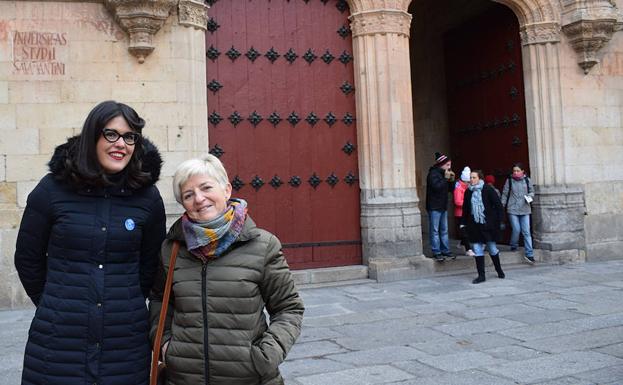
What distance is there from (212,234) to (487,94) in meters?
9.42

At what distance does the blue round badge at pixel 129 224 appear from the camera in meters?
2.10

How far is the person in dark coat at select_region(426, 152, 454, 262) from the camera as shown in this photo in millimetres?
8375

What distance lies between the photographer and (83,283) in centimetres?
202

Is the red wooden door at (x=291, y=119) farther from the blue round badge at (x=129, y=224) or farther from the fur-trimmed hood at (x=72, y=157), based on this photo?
the blue round badge at (x=129, y=224)

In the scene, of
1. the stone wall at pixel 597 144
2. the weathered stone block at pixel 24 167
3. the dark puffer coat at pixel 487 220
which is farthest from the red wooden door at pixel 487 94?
the weathered stone block at pixel 24 167

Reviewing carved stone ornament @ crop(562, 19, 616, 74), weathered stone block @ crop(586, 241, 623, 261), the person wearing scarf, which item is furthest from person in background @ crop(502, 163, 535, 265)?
the person wearing scarf

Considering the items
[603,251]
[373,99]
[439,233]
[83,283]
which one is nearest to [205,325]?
[83,283]

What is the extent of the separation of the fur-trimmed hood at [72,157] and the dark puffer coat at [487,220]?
19.6 feet

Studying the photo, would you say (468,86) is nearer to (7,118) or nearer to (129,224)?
(7,118)

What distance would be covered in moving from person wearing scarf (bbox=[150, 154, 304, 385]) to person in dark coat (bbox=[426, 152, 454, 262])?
6.51 meters

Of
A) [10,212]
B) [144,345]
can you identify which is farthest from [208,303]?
[10,212]

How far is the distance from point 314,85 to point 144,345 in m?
6.59

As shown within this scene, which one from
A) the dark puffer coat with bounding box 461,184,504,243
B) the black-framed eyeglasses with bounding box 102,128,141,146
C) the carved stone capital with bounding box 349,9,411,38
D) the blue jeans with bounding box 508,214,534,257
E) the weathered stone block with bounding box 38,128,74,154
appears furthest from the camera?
the blue jeans with bounding box 508,214,534,257

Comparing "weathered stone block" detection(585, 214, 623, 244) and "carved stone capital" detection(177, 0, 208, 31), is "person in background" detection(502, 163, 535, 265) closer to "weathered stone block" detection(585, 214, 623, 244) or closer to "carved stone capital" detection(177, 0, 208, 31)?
"weathered stone block" detection(585, 214, 623, 244)
